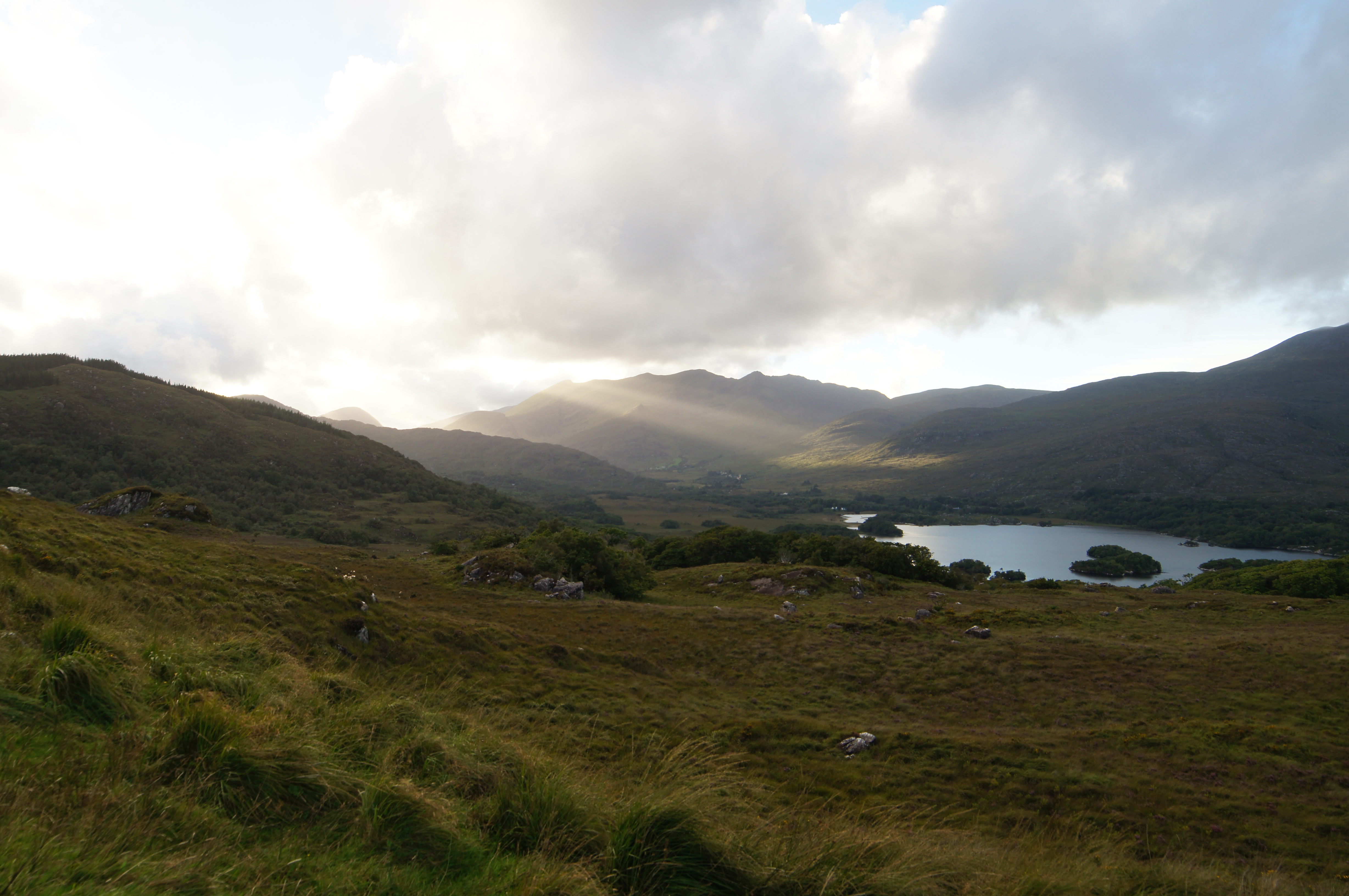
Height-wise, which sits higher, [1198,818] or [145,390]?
[145,390]

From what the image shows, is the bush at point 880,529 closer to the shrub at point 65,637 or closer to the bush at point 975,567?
the bush at point 975,567

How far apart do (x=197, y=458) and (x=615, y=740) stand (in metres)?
131

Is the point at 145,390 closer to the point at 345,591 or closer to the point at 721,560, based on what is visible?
the point at 721,560

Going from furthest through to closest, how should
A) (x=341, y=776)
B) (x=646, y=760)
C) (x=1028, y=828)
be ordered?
(x=1028, y=828), (x=646, y=760), (x=341, y=776)

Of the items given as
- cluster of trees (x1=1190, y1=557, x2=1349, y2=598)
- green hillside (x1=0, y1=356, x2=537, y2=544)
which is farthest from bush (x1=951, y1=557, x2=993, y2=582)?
green hillside (x1=0, y1=356, x2=537, y2=544)

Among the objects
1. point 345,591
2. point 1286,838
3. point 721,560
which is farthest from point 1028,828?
point 721,560

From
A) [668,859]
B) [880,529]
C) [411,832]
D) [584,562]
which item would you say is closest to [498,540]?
A: [584,562]

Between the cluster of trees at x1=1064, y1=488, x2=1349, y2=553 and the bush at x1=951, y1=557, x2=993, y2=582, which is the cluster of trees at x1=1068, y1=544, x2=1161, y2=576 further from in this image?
the cluster of trees at x1=1064, y1=488, x2=1349, y2=553

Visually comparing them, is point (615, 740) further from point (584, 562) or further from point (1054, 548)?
point (1054, 548)

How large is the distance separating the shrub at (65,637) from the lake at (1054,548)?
92977 mm

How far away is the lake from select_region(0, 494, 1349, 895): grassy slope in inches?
2716

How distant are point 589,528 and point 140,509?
7993 cm

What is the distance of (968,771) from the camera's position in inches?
560

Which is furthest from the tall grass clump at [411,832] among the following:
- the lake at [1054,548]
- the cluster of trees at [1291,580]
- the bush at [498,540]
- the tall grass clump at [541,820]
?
the lake at [1054,548]
